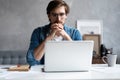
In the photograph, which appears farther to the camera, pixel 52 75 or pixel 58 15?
pixel 58 15

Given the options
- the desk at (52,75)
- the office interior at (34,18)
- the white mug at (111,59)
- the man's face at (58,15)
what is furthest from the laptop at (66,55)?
the office interior at (34,18)

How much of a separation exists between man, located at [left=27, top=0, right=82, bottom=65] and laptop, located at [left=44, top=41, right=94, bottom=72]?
410 millimetres

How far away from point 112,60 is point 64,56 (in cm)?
→ 52

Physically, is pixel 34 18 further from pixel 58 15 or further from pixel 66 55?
pixel 66 55

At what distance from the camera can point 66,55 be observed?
1758 mm

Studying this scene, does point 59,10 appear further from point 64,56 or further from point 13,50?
point 13,50

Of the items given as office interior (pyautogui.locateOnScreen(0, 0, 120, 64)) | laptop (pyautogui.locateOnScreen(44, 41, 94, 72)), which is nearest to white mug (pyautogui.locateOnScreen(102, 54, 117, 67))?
laptop (pyautogui.locateOnScreen(44, 41, 94, 72))

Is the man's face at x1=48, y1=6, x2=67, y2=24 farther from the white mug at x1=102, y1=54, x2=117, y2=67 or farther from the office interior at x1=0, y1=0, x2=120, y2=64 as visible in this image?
the office interior at x1=0, y1=0, x2=120, y2=64

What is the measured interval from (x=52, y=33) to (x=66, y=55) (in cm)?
45

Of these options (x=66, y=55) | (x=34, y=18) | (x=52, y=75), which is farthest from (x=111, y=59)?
(x=34, y=18)

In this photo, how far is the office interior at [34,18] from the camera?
3832 mm

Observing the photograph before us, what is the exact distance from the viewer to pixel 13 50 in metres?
3.87

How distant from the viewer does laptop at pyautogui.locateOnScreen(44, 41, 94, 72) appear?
1.74 metres

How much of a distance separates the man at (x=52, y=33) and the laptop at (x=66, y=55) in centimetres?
41
